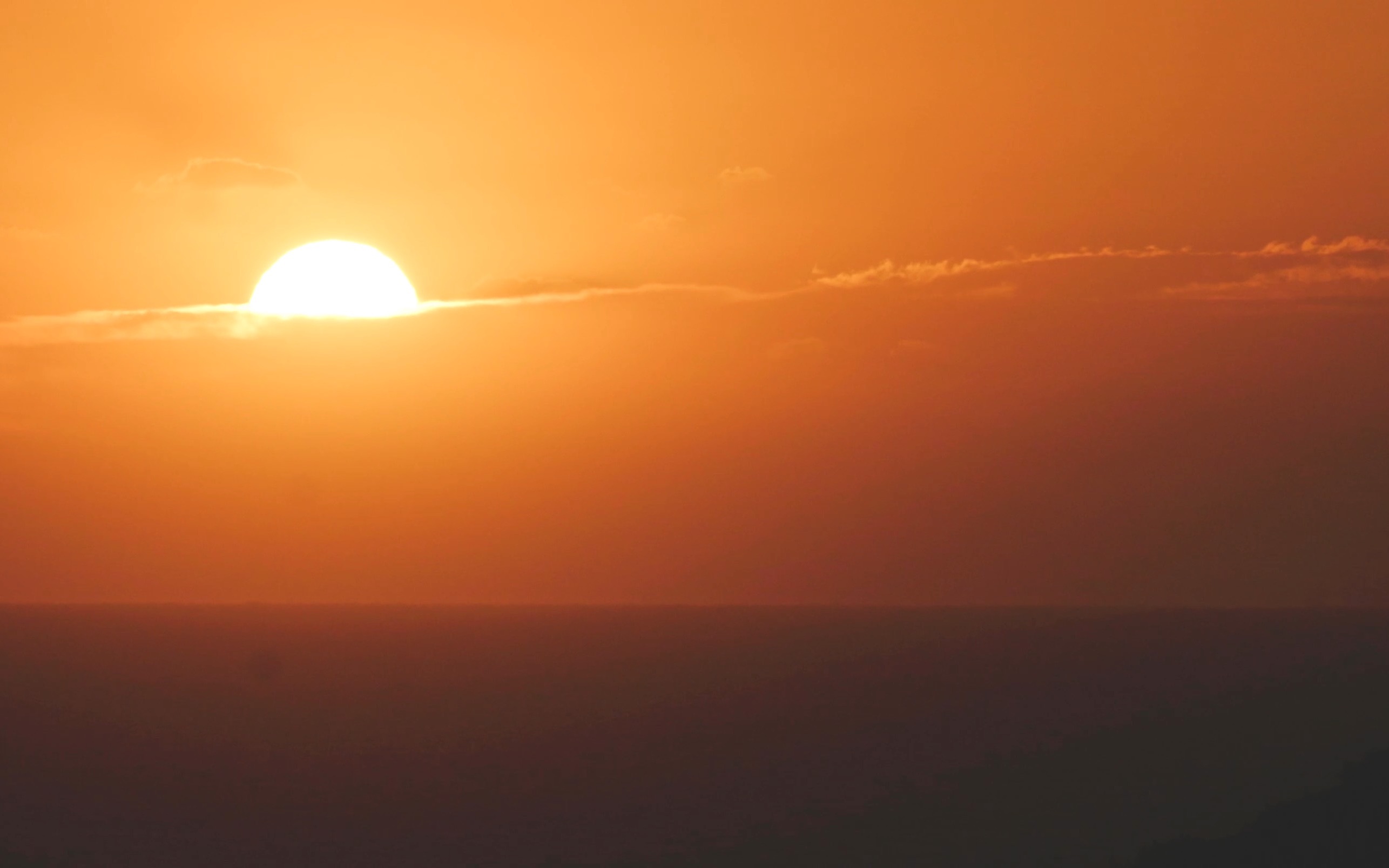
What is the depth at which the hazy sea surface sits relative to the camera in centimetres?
4206

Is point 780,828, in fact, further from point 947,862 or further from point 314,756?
point 314,756

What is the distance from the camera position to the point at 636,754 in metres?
58.0

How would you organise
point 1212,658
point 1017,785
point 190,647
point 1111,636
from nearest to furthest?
point 1017,785 → point 1212,658 → point 190,647 → point 1111,636

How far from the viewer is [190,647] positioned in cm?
14275

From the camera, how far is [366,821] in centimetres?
4431

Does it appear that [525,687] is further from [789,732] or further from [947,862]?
[947,862]

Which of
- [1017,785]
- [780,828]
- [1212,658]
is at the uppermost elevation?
[1212,658]

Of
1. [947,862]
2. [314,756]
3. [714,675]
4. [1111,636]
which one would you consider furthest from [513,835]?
[1111,636]

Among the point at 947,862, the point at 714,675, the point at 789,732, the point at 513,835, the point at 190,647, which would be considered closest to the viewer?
the point at 947,862

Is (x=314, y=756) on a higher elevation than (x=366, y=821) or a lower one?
higher

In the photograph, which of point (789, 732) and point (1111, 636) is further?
point (1111, 636)

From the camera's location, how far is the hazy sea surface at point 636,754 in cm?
4206

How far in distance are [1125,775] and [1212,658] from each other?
75.5 meters

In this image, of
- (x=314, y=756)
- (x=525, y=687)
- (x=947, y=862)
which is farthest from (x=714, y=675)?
(x=947, y=862)
